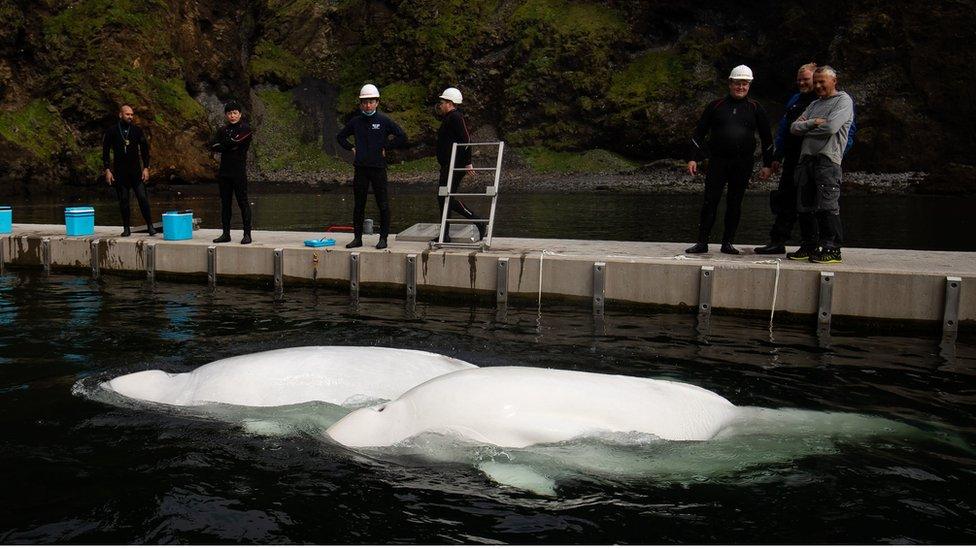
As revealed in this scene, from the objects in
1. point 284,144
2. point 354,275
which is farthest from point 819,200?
point 284,144

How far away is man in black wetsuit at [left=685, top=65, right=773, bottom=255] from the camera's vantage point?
34.1 ft

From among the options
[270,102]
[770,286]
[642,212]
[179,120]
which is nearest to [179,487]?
[770,286]

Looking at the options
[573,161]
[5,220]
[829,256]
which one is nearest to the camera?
[829,256]

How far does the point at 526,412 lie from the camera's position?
193 inches

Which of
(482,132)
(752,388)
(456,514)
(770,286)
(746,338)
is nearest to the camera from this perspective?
(456,514)

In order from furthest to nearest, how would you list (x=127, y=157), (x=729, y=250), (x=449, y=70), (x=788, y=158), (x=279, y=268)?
(x=449, y=70), (x=127, y=157), (x=279, y=268), (x=729, y=250), (x=788, y=158)

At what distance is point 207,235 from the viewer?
15.1m

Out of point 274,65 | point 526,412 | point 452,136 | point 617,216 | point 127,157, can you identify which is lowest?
point 526,412

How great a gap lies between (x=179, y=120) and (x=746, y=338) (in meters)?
50.1

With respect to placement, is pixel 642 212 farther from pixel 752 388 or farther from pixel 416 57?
pixel 416 57

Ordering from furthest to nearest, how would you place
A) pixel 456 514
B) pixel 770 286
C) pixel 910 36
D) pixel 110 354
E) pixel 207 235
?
pixel 910 36 → pixel 207 235 → pixel 770 286 → pixel 110 354 → pixel 456 514

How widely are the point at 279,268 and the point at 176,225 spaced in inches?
106

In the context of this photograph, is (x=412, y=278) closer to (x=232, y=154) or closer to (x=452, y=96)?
(x=452, y=96)

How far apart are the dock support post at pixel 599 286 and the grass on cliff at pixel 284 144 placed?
6390 cm
